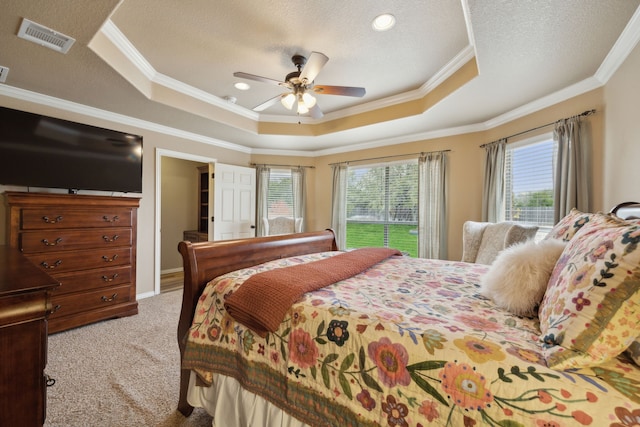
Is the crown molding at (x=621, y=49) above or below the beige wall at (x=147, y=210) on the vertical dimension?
above

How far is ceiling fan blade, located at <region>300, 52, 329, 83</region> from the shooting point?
6.63 feet

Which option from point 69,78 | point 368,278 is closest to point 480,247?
point 368,278

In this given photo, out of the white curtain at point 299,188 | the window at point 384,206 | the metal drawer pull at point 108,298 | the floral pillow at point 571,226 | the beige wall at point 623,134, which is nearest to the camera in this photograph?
the floral pillow at point 571,226

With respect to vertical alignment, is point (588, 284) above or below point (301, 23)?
below

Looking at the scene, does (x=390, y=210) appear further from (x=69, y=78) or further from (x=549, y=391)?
(x=69, y=78)

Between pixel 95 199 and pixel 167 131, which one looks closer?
pixel 95 199

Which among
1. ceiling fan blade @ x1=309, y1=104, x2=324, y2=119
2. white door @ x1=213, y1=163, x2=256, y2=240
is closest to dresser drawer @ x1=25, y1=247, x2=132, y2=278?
white door @ x1=213, y1=163, x2=256, y2=240

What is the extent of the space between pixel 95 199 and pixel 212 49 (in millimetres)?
1984

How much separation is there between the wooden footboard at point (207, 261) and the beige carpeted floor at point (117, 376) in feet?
0.80

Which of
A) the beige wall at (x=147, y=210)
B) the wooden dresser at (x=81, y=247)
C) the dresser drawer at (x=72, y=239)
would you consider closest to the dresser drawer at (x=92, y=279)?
the wooden dresser at (x=81, y=247)

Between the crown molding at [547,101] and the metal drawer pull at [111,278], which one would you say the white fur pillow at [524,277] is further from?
the metal drawer pull at [111,278]

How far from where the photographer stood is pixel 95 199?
8.99 feet

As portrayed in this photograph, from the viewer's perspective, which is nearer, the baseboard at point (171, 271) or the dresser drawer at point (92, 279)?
the dresser drawer at point (92, 279)

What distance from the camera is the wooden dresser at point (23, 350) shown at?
699mm
